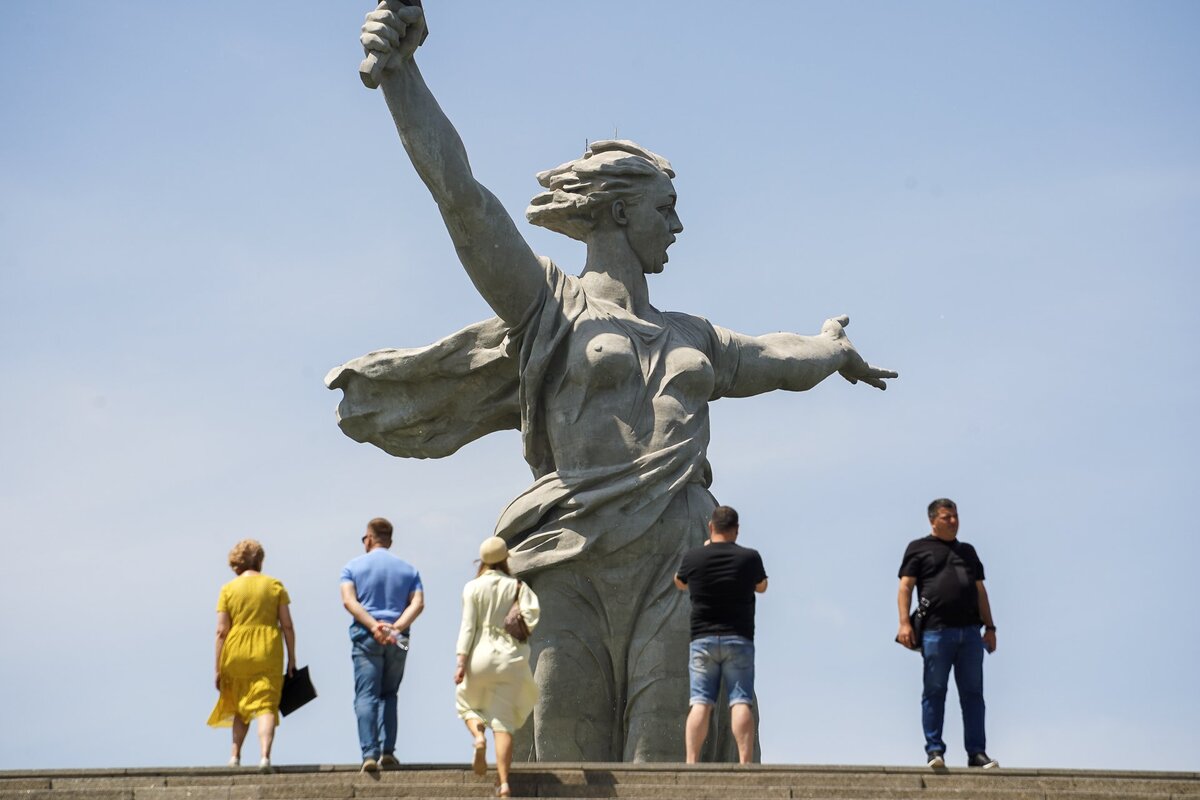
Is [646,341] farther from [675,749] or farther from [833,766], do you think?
[833,766]

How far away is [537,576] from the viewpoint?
18.1 meters

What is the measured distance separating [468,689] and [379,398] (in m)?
4.82

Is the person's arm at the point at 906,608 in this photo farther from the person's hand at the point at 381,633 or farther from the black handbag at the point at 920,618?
the person's hand at the point at 381,633

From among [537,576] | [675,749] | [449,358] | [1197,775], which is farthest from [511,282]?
[1197,775]

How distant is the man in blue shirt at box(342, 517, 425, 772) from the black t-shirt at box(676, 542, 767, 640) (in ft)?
5.50

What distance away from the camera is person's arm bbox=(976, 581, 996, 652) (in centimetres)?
1571

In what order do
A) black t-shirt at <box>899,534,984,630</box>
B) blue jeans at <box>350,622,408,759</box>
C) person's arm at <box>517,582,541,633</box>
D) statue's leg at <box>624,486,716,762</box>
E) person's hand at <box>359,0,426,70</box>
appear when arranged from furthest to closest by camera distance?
statue's leg at <box>624,486,716,762</box>
person's hand at <box>359,0,426,70</box>
black t-shirt at <box>899,534,984,630</box>
blue jeans at <box>350,622,408,759</box>
person's arm at <box>517,582,541,633</box>

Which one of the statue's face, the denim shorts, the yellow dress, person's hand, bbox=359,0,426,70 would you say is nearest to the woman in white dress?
the denim shorts

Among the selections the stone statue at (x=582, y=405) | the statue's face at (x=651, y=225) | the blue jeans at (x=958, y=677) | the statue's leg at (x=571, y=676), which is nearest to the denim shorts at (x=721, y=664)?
the blue jeans at (x=958, y=677)

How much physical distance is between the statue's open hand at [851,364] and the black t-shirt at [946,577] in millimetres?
4610

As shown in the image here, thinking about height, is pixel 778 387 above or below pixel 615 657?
above

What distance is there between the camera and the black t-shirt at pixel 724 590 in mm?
15484

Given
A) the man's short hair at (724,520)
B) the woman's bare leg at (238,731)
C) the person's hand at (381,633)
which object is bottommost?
the woman's bare leg at (238,731)

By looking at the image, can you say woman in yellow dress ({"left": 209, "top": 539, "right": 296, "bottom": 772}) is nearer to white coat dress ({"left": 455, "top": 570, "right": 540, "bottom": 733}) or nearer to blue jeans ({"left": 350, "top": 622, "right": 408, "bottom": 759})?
blue jeans ({"left": 350, "top": 622, "right": 408, "bottom": 759})
